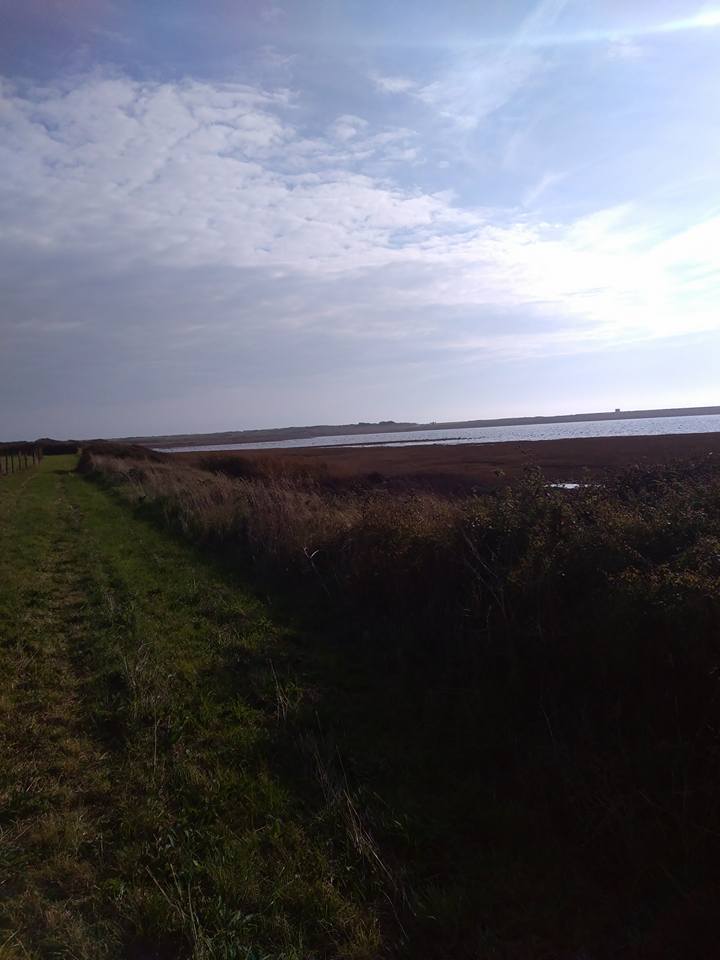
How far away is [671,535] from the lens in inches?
221

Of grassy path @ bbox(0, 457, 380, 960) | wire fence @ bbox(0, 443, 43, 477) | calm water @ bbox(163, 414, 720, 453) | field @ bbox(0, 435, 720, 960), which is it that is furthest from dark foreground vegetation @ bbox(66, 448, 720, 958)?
calm water @ bbox(163, 414, 720, 453)

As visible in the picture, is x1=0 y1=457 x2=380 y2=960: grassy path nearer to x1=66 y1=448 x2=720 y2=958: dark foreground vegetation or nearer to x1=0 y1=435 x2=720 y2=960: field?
x1=0 y1=435 x2=720 y2=960: field

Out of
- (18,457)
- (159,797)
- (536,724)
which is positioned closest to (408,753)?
(536,724)

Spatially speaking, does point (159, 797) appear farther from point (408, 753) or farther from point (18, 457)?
point (18, 457)

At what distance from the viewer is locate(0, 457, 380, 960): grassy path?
3242 millimetres

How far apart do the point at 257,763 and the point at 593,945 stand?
2.42 meters

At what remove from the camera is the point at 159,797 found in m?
4.38

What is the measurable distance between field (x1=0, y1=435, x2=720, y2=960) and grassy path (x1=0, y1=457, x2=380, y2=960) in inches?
0.7

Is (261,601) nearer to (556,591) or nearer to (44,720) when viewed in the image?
(44,720)

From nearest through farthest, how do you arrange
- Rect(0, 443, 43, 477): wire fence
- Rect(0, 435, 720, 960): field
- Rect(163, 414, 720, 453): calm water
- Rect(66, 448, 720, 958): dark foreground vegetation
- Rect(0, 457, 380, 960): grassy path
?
Rect(0, 457, 380, 960): grassy path
Rect(0, 435, 720, 960): field
Rect(66, 448, 720, 958): dark foreground vegetation
Rect(0, 443, 43, 477): wire fence
Rect(163, 414, 720, 453): calm water

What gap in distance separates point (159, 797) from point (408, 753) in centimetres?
170

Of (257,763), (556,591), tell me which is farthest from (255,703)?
(556,591)

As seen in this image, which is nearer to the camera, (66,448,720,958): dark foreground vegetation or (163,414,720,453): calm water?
(66,448,720,958): dark foreground vegetation

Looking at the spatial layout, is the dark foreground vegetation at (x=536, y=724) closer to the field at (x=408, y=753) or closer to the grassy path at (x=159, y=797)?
the field at (x=408, y=753)
